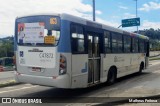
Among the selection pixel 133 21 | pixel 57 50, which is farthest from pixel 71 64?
pixel 133 21

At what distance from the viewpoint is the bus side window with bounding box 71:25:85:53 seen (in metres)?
11.2

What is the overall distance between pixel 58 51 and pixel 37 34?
1.10 m

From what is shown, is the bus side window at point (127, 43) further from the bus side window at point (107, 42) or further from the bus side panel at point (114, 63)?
the bus side window at point (107, 42)

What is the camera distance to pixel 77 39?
11508 mm

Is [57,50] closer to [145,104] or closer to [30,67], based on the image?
[30,67]

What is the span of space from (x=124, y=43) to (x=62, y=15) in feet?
23.1

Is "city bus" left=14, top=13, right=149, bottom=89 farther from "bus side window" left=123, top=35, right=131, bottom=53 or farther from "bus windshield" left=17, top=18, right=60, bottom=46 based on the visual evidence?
"bus side window" left=123, top=35, right=131, bottom=53

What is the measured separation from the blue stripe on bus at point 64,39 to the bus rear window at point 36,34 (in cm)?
19

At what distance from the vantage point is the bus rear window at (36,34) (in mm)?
10938

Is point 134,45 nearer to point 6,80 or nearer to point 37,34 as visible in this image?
point 6,80

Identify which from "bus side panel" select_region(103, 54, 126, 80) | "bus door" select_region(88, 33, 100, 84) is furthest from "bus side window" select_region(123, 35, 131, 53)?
"bus door" select_region(88, 33, 100, 84)

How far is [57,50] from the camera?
10742 millimetres

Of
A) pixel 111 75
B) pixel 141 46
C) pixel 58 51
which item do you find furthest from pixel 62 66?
pixel 141 46

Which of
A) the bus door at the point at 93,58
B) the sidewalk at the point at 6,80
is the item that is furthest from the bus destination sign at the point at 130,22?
the bus door at the point at 93,58
